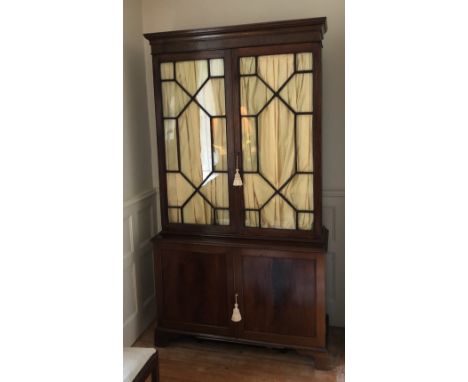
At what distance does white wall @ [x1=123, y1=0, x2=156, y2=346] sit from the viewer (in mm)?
2461

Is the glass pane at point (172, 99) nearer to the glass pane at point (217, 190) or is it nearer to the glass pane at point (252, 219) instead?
the glass pane at point (217, 190)

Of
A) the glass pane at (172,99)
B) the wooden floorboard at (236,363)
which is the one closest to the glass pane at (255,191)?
the glass pane at (172,99)

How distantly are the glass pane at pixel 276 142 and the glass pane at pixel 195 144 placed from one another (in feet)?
0.99

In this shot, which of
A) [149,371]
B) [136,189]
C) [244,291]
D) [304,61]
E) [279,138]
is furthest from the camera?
[136,189]

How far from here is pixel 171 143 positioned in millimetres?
2361

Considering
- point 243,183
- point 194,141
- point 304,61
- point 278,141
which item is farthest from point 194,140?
point 304,61

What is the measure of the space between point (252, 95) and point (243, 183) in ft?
1.52

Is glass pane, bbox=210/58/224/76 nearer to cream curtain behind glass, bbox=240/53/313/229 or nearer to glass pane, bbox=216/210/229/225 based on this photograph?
cream curtain behind glass, bbox=240/53/313/229

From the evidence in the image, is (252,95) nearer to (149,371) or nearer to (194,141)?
(194,141)

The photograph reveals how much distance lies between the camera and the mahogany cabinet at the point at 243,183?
211 centimetres
